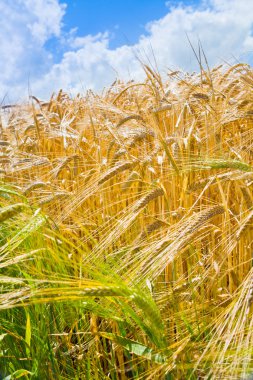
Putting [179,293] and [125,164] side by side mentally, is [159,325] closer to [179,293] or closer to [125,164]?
[179,293]

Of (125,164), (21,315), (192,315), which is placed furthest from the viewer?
(125,164)

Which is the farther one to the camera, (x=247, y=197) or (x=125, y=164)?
(x=125, y=164)

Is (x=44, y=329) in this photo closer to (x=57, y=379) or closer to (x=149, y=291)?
(x=57, y=379)

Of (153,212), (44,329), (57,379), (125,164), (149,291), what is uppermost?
(125,164)

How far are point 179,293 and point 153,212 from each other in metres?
0.70

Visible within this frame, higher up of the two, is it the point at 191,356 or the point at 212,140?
the point at 212,140

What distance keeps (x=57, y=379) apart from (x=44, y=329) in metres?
0.14

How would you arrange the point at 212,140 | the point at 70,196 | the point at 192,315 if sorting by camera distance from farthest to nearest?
the point at 212,140
the point at 70,196
the point at 192,315

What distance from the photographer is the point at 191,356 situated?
1.28 metres

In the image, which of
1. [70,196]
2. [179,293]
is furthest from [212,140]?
[179,293]

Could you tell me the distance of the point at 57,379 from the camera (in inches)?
55.1

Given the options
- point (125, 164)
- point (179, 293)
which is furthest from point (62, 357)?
point (125, 164)

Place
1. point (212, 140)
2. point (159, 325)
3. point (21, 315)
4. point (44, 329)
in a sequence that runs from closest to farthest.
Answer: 1. point (159, 325)
2. point (44, 329)
3. point (21, 315)
4. point (212, 140)

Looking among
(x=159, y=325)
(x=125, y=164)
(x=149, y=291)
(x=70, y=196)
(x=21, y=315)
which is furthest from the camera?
(x=70, y=196)
